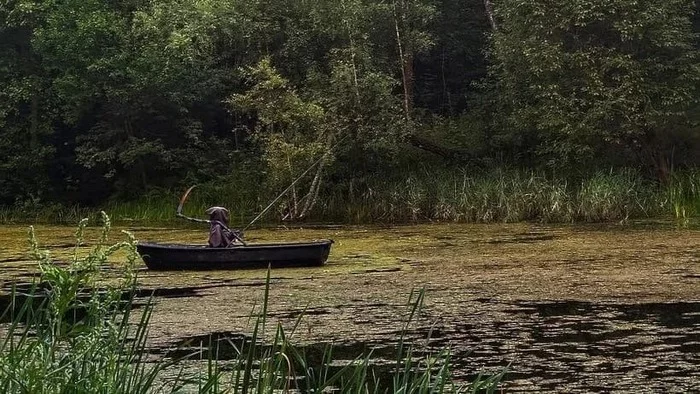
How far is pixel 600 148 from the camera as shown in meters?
21.2

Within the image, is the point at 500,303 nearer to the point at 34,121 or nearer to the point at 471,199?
the point at 471,199

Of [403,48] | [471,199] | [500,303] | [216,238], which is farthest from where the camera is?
[403,48]

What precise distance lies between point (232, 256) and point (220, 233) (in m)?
0.45

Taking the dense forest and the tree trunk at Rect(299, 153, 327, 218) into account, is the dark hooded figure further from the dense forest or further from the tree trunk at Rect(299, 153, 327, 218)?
the tree trunk at Rect(299, 153, 327, 218)

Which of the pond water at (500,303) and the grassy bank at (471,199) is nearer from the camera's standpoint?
the pond water at (500,303)

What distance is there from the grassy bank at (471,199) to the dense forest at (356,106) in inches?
2.0

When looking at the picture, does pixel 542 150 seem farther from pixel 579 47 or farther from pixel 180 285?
pixel 180 285

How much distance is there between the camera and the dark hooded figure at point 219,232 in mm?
11305

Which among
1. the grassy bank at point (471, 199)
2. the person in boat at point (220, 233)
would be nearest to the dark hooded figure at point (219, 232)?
the person in boat at point (220, 233)

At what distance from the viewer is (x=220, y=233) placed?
1134cm

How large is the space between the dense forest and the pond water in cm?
586

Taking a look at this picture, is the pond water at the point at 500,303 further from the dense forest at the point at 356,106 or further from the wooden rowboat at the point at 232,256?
the dense forest at the point at 356,106

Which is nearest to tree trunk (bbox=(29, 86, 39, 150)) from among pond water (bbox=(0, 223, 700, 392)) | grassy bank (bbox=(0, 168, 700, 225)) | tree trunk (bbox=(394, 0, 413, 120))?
grassy bank (bbox=(0, 168, 700, 225))

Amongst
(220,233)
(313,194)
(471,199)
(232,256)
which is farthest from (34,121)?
(232,256)
